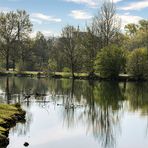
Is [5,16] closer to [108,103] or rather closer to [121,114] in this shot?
[108,103]

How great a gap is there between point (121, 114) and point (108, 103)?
9.97 meters

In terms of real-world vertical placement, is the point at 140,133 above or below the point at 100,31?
below

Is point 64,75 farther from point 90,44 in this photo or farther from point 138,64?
point 138,64

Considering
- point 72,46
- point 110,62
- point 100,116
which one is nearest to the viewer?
point 100,116

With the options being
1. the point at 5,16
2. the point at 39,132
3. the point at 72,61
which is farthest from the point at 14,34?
the point at 39,132

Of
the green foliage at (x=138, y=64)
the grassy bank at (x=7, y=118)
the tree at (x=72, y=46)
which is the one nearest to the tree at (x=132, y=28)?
the tree at (x=72, y=46)

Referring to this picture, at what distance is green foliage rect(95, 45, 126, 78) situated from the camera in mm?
100062

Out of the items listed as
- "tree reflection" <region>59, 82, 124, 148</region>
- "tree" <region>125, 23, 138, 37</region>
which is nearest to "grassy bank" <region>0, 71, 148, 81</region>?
"tree reflection" <region>59, 82, 124, 148</region>

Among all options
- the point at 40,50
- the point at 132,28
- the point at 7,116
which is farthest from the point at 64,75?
the point at 7,116

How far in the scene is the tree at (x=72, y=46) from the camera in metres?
113

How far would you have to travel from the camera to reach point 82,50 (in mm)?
112438

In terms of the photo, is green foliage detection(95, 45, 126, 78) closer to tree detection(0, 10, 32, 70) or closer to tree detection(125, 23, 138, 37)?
tree detection(0, 10, 32, 70)

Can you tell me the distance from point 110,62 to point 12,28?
123 ft

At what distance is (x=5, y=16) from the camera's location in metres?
122
